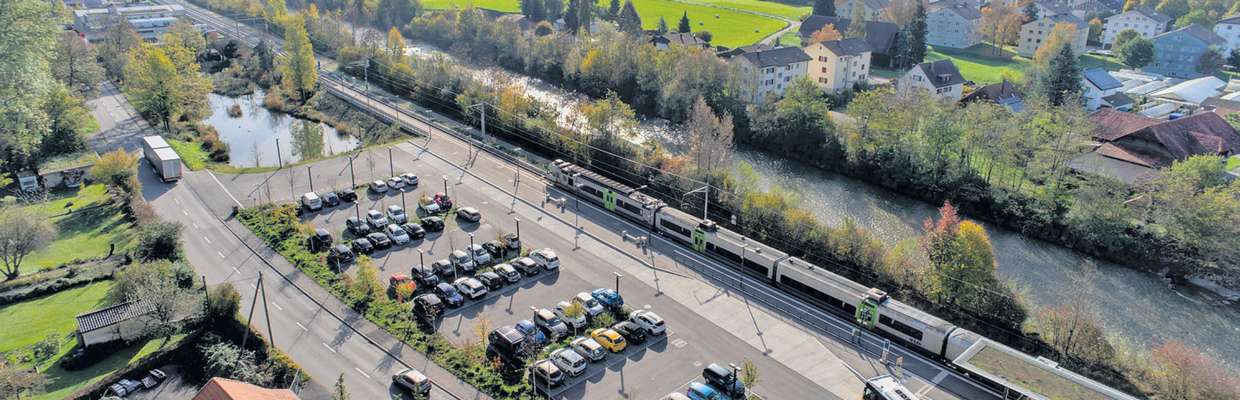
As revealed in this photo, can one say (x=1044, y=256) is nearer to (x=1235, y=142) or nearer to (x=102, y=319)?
(x=1235, y=142)

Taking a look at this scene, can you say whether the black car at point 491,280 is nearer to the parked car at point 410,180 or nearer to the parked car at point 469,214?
the parked car at point 469,214

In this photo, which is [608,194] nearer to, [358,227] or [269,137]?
[358,227]

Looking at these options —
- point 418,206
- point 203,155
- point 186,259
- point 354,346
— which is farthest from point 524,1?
point 354,346

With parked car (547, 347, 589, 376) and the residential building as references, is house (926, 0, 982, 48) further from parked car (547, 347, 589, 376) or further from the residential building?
the residential building

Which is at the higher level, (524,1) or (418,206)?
(524,1)

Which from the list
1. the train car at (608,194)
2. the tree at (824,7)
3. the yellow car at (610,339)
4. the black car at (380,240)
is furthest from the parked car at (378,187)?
the tree at (824,7)

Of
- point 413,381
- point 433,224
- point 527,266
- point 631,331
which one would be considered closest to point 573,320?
point 631,331
